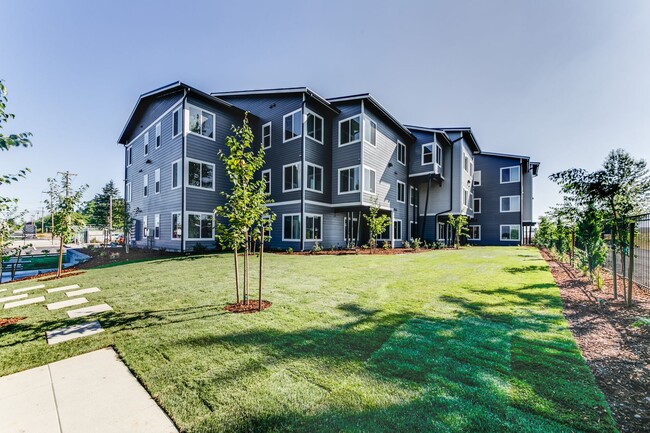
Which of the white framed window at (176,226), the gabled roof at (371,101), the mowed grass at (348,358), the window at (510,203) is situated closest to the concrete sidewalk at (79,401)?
the mowed grass at (348,358)

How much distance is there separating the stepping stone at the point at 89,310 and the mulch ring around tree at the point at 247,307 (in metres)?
2.36

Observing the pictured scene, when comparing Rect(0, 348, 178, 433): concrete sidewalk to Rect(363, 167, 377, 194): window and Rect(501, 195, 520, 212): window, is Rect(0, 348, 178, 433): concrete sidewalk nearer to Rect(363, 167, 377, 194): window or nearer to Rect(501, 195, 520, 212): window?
Rect(363, 167, 377, 194): window

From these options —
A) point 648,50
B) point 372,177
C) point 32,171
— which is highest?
point 648,50

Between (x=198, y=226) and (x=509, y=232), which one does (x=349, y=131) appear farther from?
(x=509, y=232)

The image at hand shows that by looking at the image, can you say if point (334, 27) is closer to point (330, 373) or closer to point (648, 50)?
point (648, 50)

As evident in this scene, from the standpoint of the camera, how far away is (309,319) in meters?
4.34

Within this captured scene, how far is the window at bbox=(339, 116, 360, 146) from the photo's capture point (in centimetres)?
1772

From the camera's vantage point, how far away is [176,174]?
54.4 feet

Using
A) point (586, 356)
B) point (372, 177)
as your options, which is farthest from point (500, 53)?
Result: point (586, 356)

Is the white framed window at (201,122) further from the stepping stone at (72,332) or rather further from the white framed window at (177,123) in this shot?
the stepping stone at (72,332)

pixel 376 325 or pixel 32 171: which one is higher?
pixel 32 171

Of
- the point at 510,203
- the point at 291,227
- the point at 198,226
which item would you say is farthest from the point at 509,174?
the point at 198,226

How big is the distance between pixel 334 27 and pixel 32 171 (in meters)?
12.5

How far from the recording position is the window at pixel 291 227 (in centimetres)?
1686
